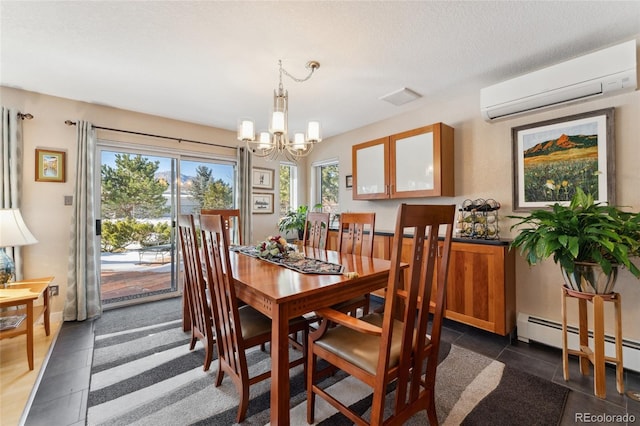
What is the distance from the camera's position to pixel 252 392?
1756 millimetres

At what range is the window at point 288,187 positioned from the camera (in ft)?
16.4

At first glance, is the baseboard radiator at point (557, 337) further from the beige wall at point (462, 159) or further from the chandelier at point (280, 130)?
the chandelier at point (280, 130)

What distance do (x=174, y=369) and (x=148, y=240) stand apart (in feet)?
7.05

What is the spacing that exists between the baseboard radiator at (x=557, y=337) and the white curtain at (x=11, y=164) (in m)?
4.93

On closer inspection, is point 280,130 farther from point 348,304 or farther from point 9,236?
point 9,236

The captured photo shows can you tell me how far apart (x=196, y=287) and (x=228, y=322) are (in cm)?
56

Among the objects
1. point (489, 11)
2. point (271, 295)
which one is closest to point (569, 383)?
point (271, 295)

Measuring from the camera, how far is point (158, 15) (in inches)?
67.7

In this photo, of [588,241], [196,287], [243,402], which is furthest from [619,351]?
[196,287]

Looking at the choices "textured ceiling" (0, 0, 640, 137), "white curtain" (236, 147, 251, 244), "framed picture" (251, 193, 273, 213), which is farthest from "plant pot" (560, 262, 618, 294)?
"framed picture" (251, 193, 273, 213)

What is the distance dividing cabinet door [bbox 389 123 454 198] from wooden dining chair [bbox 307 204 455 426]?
6.01ft

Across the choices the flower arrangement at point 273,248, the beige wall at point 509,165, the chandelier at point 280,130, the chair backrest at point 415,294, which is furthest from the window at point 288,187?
the chair backrest at point 415,294

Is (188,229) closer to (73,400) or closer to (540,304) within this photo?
(73,400)

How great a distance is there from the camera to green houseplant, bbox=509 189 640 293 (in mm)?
1622
